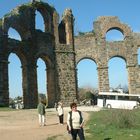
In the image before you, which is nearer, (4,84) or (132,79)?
(4,84)

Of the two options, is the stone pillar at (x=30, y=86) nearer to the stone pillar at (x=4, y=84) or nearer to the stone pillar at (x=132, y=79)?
the stone pillar at (x=4, y=84)

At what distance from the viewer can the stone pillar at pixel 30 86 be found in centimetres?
3369

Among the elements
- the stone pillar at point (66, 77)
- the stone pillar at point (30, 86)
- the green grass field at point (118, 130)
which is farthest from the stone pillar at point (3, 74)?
the green grass field at point (118, 130)

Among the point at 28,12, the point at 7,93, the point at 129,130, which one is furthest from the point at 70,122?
the point at 28,12

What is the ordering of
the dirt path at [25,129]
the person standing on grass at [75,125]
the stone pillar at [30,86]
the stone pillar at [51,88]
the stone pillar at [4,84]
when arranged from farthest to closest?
1. the stone pillar at [51,88]
2. the stone pillar at [30,86]
3. the stone pillar at [4,84]
4. the dirt path at [25,129]
5. the person standing on grass at [75,125]

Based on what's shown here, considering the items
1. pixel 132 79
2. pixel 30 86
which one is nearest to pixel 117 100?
pixel 132 79

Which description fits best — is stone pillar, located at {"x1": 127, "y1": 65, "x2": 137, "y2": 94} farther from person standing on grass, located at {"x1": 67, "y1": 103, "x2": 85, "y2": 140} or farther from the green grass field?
person standing on grass, located at {"x1": 67, "y1": 103, "x2": 85, "y2": 140}

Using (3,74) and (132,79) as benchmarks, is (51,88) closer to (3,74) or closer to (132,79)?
(3,74)

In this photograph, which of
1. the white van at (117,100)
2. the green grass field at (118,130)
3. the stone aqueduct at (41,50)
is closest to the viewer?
the green grass field at (118,130)

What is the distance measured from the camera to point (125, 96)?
41312 mm

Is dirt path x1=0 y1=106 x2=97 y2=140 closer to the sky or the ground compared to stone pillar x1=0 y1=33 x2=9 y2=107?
closer to the ground

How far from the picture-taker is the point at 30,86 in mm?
33750

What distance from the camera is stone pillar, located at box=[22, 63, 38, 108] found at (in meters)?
33.7

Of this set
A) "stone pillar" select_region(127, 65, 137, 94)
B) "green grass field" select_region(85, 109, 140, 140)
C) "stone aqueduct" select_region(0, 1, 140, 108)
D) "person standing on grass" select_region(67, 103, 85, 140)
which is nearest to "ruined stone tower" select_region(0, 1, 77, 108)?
"stone aqueduct" select_region(0, 1, 140, 108)
